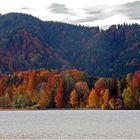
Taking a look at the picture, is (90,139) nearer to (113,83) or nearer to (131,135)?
(131,135)

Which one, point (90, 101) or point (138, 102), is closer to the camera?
point (138, 102)

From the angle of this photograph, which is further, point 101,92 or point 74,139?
point 101,92

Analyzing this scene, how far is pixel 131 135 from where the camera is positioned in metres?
73.2

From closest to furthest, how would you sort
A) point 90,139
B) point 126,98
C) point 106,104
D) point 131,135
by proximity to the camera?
point 90,139 < point 131,135 < point 126,98 < point 106,104

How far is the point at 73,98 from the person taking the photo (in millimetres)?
198375

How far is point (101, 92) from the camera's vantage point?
19562cm

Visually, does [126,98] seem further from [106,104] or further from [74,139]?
[74,139]

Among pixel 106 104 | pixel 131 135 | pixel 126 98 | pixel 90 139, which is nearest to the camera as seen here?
pixel 90 139

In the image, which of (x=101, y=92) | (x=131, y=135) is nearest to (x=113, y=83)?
A: (x=101, y=92)

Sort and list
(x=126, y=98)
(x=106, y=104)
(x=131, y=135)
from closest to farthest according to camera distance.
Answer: (x=131, y=135) → (x=126, y=98) → (x=106, y=104)

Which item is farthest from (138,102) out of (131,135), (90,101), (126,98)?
(131,135)

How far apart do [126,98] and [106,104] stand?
1357cm

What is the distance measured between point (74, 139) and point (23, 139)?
636 cm

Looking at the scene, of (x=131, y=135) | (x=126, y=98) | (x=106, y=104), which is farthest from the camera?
(x=106, y=104)
